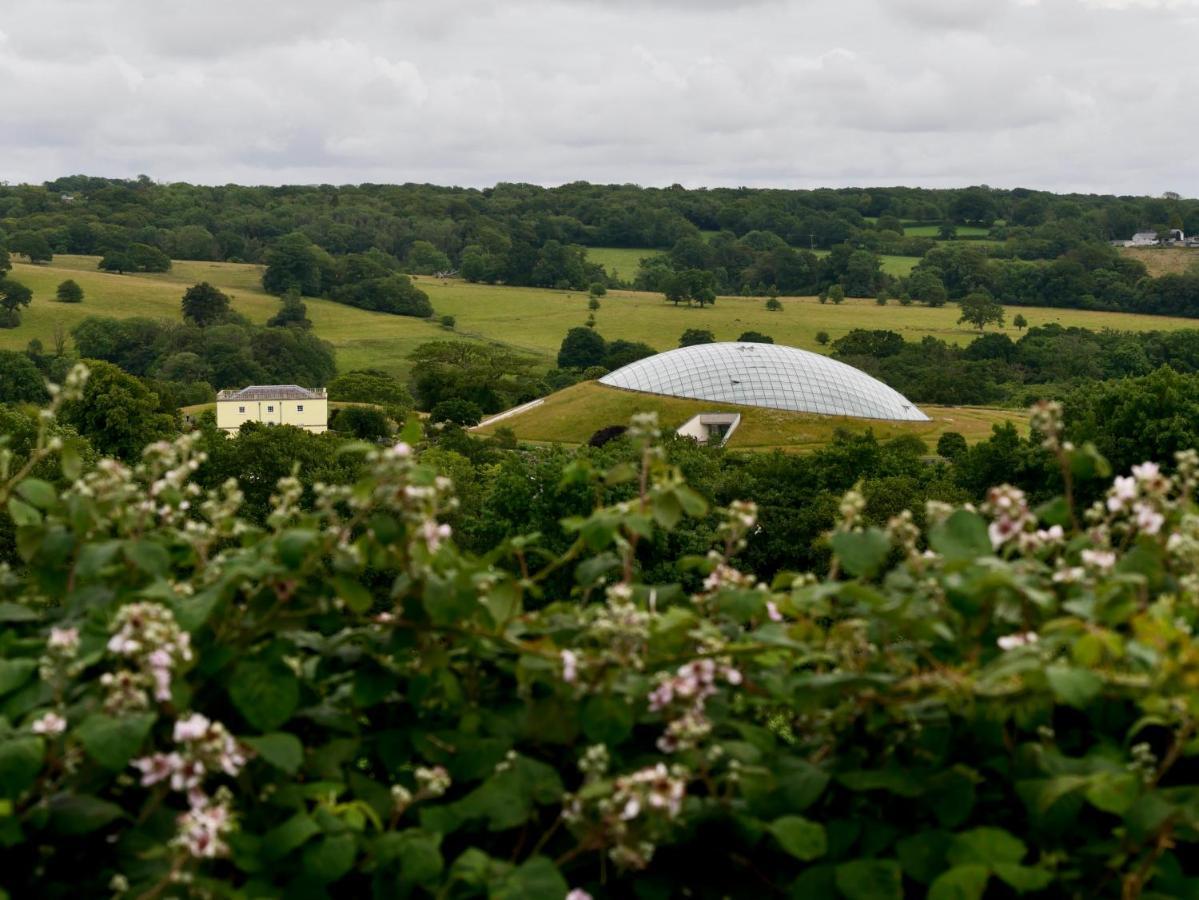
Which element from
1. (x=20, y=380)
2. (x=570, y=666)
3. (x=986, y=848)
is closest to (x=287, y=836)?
(x=570, y=666)

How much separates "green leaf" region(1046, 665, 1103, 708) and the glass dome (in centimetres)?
9161

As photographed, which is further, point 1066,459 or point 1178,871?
point 1066,459

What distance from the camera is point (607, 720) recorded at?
13.0ft

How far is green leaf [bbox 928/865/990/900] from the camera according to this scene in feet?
11.8

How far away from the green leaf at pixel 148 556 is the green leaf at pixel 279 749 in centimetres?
60

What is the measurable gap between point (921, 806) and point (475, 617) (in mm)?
1359

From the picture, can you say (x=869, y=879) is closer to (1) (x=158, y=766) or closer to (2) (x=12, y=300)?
(1) (x=158, y=766)

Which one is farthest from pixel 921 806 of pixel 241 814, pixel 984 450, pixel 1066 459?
pixel 984 450

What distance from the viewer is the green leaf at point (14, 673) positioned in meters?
3.89

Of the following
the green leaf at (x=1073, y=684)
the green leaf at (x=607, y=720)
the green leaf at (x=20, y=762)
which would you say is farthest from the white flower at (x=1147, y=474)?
the green leaf at (x=20, y=762)

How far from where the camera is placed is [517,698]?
442cm

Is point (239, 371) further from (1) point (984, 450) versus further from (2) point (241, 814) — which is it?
(2) point (241, 814)

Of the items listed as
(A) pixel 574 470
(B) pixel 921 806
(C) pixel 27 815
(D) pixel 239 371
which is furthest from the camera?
(D) pixel 239 371

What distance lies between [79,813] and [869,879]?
2.01 meters
